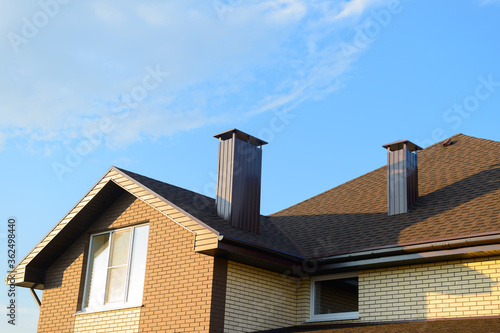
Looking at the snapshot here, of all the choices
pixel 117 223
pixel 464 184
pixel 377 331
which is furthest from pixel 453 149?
pixel 117 223

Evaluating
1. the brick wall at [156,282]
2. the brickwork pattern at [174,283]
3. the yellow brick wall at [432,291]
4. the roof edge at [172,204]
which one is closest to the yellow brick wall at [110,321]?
the brick wall at [156,282]

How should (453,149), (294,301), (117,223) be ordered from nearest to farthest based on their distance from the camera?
(294,301) < (117,223) < (453,149)

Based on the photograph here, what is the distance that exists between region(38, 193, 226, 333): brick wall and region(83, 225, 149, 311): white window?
17cm

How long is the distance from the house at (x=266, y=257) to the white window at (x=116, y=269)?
1.1 inches

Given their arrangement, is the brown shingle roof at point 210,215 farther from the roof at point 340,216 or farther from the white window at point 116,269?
the white window at point 116,269

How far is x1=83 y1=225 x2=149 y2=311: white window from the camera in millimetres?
12422

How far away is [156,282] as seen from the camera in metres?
11.9

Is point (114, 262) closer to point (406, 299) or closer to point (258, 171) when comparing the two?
point (258, 171)

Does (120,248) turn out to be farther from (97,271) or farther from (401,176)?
(401,176)

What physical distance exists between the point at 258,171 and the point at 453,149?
5.84m

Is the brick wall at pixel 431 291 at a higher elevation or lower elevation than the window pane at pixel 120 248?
Result: lower

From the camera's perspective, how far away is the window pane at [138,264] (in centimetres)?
1227

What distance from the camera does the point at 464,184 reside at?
13.1m

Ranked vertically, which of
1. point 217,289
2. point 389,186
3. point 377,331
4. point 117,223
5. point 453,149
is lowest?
point 377,331
